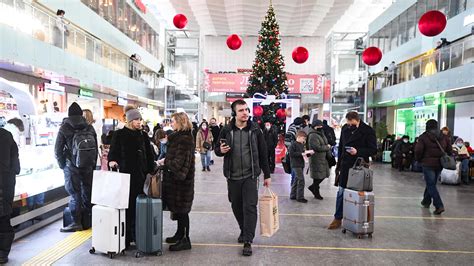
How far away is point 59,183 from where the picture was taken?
627 centimetres

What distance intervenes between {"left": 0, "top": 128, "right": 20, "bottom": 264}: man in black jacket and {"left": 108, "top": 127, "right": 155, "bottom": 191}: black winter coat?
3.34 ft

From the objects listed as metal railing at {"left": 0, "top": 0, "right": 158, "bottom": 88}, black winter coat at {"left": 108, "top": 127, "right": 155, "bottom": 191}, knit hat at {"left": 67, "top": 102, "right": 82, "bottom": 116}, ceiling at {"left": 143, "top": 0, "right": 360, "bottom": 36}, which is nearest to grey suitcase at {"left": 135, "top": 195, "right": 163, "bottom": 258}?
black winter coat at {"left": 108, "top": 127, "right": 155, "bottom": 191}

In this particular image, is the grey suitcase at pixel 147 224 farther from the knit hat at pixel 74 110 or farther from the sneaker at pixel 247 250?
the knit hat at pixel 74 110

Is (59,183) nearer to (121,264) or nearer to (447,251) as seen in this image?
(121,264)

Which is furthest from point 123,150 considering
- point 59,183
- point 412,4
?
point 412,4

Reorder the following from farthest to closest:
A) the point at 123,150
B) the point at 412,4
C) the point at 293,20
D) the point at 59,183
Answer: the point at 293,20
the point at 412,4
the point at 59,183
the point at 123,150

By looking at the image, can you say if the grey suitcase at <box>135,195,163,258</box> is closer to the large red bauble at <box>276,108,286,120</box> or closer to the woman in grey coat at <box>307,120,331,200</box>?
the woman in grey coat at <box>307,120,331,200</box>

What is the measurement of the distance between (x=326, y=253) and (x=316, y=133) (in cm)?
339

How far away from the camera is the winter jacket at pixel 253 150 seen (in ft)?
14.6

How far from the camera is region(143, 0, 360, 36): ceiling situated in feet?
86.9

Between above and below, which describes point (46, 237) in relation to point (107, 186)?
below

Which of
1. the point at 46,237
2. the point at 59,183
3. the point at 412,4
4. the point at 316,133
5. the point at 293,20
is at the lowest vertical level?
the point at 46,237

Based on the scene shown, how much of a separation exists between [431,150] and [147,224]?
522 centimetres

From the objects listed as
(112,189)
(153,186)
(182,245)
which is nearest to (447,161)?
(182,245)
